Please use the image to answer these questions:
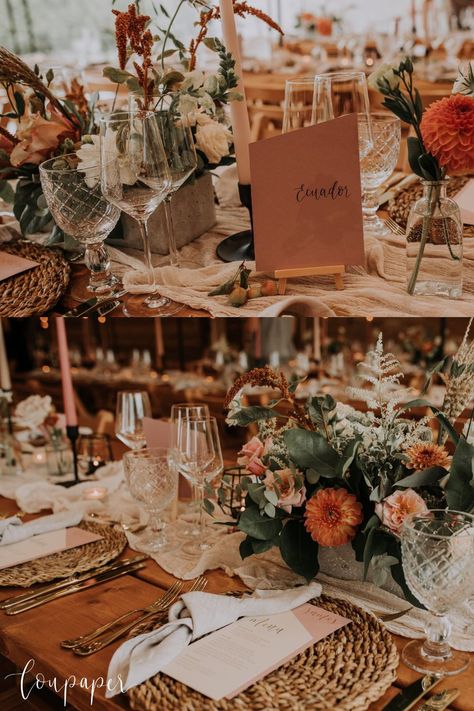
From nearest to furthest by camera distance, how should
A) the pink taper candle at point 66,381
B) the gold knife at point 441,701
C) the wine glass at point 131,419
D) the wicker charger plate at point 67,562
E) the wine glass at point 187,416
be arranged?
the gold knife at point 441,701
the wicker charger plate at point 67,562
the wine glass at point 187,416
the wine glass at point 131,419
the pink taper candle at point 66,381

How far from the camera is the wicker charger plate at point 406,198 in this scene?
1370 millimetres

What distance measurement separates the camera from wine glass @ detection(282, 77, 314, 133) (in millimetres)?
1288

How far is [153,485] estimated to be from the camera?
153cm

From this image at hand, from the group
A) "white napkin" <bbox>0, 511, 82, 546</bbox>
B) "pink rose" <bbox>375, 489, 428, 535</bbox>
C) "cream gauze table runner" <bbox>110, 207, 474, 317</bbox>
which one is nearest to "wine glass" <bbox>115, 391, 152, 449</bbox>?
"white napkin" <bbox>0, 511, 82, 546</bbox>

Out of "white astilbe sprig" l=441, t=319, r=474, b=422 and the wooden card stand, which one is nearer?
the wooden card stand

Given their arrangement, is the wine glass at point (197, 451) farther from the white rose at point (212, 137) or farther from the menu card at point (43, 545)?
the white rose at point (212, 137)

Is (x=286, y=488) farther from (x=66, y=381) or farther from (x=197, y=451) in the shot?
(x=66, y=381)

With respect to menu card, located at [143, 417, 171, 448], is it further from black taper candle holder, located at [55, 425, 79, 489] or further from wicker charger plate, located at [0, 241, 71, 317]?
wicker charger plate, located at [0, 241, 71, 317]

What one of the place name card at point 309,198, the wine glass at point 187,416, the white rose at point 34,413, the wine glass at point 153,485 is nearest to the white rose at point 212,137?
the place name card at point 309,198

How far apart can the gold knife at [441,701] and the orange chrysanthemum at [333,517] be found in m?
0.26

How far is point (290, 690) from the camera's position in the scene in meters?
1.04

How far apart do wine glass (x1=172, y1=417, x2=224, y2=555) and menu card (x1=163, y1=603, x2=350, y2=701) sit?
337 millimetres

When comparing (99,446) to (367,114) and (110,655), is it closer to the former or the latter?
(110,655)

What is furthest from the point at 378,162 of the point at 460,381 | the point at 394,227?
the point at 460,381
